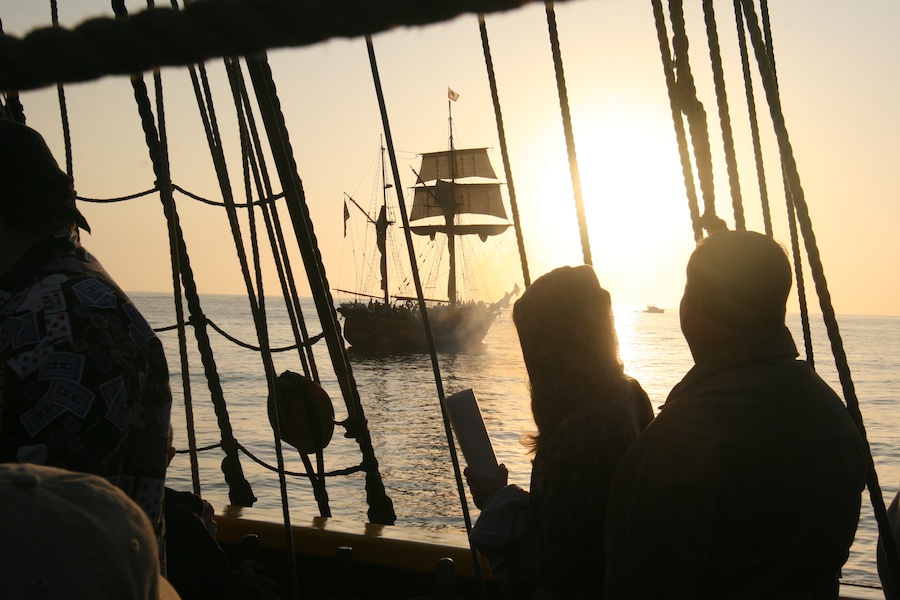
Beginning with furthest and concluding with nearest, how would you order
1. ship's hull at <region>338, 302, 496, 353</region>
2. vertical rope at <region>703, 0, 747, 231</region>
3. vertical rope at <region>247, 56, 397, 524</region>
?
ship's hull at <region>338, 302, 496, 353</region> < vertical rope at <region>247, 56, 397, 524</region> < vertical rope at <region>703, 0, 747, 231</region>

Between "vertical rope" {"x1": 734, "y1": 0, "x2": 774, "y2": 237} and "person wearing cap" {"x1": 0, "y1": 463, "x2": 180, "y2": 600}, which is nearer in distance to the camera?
"person wearing cap" {"x1": 0, "y1": 463, "x2": 180, "y2": 600}

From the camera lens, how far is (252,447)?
672 inches

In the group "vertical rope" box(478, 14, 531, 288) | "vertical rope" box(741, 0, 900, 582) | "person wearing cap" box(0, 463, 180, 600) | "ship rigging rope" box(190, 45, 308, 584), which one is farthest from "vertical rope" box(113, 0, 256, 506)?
"person wearing cap" box(0, 463, 180, 600)

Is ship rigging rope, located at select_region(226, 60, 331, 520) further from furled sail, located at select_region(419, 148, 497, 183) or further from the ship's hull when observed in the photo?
furled sail, located at select_region(419, 148, 497, 183)

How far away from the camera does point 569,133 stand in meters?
2.73

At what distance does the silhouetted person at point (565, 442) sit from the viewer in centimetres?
145

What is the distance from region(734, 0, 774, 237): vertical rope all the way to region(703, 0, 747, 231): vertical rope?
0.38 m

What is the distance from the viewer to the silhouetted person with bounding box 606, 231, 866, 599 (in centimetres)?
126

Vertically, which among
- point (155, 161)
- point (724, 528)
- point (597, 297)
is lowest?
point (724, 528)

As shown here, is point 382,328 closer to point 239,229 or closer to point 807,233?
point 239,229

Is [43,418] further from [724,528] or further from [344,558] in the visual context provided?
[344,558]

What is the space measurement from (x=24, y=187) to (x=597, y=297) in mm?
923

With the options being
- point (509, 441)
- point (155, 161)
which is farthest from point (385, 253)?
point (155, 161)

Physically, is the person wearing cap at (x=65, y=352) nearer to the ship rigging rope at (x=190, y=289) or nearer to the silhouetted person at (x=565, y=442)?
the silhouetted person at (x=565, y=442)
